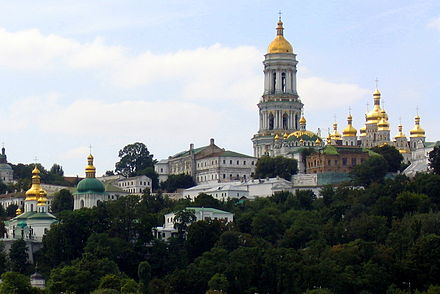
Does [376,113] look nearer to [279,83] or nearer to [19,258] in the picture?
[279,83]

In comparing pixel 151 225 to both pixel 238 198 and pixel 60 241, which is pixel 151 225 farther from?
pixel 238 198

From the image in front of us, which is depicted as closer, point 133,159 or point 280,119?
point 280,119

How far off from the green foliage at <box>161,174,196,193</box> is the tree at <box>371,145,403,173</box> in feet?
58.2

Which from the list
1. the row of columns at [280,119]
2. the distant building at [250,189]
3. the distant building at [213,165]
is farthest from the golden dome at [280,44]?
the distant building at [250,189]

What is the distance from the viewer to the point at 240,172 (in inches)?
5906

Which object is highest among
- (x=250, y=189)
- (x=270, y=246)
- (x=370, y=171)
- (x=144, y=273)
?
(x=370, y=171)

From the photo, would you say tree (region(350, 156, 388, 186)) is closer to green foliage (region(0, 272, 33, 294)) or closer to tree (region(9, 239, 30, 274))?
tree (region(9, 239, 30, 274))

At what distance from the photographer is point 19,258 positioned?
120188mm

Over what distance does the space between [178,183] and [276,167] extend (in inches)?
487

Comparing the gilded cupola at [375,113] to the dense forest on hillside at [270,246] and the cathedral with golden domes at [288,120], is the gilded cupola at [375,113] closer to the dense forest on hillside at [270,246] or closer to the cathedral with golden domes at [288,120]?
the cathedral with golden domes at [288,120]

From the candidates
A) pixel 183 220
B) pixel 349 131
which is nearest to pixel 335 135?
pixel 349 131

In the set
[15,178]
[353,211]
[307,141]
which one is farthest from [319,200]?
[15,178]

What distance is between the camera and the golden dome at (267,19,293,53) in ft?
516

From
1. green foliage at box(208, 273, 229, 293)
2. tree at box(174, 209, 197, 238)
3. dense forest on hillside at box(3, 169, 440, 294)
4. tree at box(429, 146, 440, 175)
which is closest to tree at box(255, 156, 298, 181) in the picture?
dense forest on hillside at box(3, 169, 440, 294)
